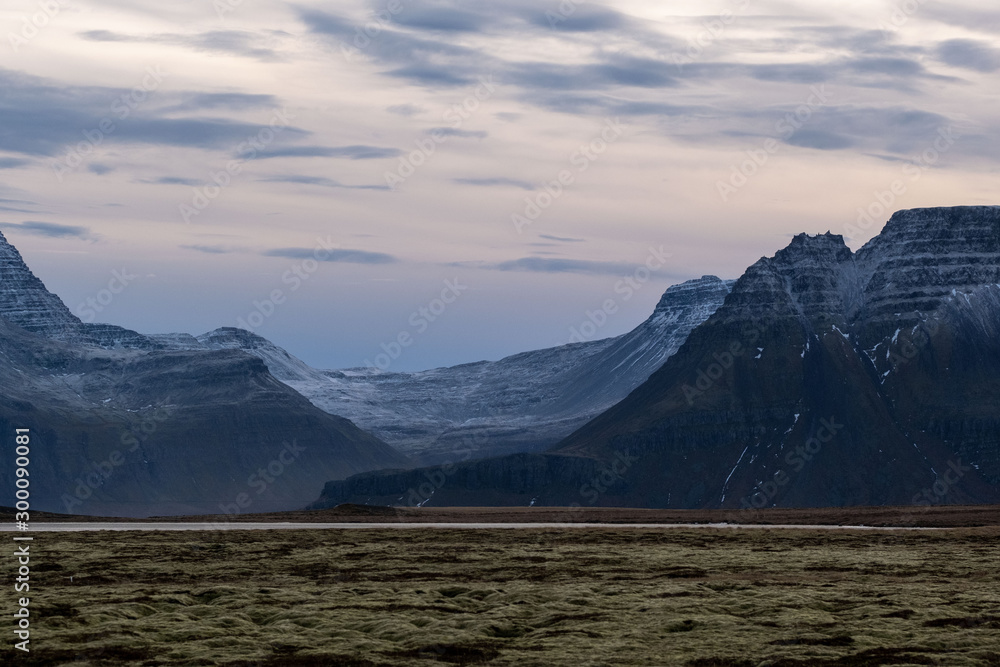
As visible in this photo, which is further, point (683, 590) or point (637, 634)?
point (683, 590)

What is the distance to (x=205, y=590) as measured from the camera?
227ft

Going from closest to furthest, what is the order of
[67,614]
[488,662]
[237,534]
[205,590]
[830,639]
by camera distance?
1. [488,662]
2. [830,639]
3. [67,614]
4. [205,590]
5. [237,534]

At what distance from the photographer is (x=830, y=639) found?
5469 cm

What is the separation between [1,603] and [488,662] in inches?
1026

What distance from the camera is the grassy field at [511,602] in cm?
5231

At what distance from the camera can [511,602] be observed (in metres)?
66.6

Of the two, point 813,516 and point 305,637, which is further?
point 813,516

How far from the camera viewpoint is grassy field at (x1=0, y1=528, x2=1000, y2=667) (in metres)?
52.3

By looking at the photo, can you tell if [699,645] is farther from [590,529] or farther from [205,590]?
[590,529]

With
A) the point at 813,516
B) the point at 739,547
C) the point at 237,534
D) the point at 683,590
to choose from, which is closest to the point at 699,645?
the point at 683,590

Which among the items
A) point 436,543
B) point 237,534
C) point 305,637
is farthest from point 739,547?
point 305,637

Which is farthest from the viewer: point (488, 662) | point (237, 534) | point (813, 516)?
point (813, 516)

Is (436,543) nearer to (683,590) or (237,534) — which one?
(237,534)

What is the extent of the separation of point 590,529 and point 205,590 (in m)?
56.1
